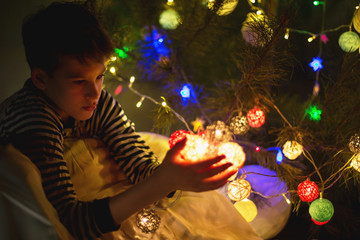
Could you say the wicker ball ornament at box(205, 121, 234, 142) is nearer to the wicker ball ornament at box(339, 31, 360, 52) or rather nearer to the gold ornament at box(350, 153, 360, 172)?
the gold ornament at box(350, 153, 360, 172)

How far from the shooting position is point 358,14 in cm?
96

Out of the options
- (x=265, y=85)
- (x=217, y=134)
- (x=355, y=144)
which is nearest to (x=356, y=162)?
(x=355, y=144)

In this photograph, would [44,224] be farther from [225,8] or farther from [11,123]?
[225,8]

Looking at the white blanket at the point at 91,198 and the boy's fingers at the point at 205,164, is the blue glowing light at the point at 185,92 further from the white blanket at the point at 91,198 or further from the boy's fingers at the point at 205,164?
the boy's fingers at the point at 205,164

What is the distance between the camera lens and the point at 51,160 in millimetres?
695

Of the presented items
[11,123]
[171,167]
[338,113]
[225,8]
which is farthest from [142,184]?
[338,113]

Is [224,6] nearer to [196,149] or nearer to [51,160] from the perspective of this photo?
[196,149]

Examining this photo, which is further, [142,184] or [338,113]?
[338,113]

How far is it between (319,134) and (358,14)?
1.44ft

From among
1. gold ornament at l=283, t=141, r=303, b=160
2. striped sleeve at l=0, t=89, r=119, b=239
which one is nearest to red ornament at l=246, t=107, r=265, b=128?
gold ornament at l=283, t=141, r=303, b=160

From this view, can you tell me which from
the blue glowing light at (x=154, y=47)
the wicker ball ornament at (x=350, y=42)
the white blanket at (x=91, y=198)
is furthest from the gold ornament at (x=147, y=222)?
the wicker ball ornament at (x=350, y=42)

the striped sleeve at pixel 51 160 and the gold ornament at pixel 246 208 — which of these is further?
the gold ornament at pixel 246 208

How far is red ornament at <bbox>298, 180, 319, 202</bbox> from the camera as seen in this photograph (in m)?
0.93

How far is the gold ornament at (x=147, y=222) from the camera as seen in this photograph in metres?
0.79
